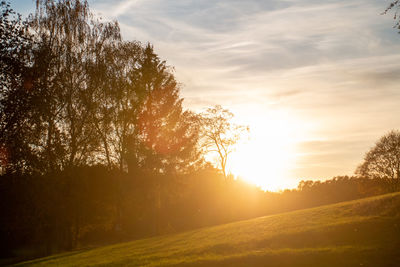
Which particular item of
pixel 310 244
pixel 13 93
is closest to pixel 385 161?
pixel 310 244

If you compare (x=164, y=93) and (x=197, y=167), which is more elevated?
(x=164, y=93)

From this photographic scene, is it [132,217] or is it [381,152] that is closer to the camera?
[132,217]

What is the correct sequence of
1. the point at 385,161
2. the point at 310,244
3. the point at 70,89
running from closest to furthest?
the point at 310,244 < the point at 70,89 < the point at 385,161

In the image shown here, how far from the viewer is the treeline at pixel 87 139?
22.5 m

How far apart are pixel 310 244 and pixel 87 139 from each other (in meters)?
24.8

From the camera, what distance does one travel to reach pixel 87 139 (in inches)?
1385

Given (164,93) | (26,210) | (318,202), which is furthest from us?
(318,202)

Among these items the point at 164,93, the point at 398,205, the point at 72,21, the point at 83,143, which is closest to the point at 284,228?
the point at 398,205

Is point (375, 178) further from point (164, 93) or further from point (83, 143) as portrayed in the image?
point (83, 143)

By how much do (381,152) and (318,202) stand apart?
1632 centimetres

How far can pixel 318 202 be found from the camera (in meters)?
60.5

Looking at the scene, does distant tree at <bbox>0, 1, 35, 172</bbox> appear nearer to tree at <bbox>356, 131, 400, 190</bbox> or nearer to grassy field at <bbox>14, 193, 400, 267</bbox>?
grassy field at <bbox>14, 193, 400, 267</bbox>

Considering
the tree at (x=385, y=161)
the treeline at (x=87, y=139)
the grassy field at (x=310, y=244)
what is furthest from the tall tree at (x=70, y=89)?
the tree at (x=385, y=161)

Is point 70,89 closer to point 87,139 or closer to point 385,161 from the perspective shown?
point 87,139
